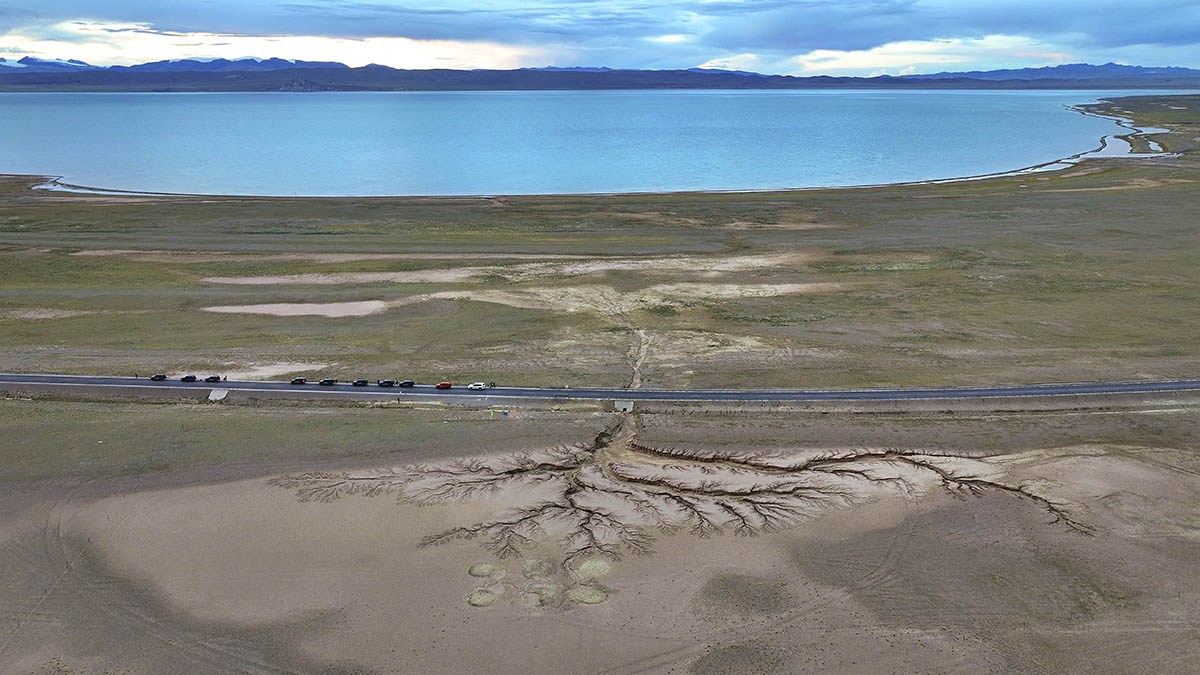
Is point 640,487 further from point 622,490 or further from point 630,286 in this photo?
point 630,286

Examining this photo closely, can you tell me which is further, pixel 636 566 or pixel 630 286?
pixel 630 286

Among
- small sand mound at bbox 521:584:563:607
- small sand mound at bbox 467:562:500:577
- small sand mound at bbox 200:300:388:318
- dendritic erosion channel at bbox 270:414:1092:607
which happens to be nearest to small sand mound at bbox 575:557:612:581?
dendritic erosion channel at bbox 270:414:1092:607

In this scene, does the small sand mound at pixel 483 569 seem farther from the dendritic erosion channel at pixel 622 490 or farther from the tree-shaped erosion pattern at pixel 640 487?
the tree-shaped erosion pattern at pixel 640 487

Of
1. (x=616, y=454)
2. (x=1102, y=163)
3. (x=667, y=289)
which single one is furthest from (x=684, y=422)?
(x=1102, y=163)

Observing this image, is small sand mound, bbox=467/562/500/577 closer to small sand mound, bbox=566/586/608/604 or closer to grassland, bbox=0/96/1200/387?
small sand mound, bbox=566/586/608/604

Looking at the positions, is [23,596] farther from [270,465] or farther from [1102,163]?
[1102,163]

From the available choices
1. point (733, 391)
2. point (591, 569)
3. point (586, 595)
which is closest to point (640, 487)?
point (591, 569)
